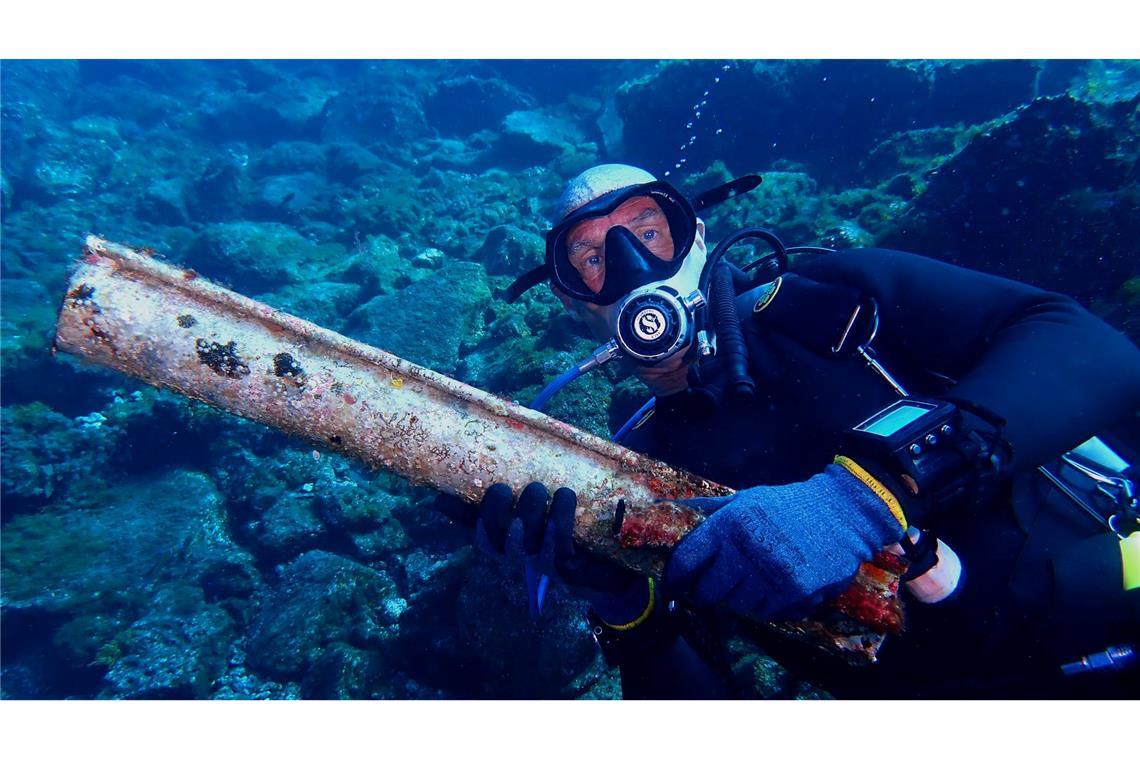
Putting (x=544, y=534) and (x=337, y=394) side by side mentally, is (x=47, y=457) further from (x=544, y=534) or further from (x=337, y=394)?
(x=544, y=534)

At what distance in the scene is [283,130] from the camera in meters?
23.1

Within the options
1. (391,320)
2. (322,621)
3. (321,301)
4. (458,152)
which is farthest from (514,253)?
(458,152)

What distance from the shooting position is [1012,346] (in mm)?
1934

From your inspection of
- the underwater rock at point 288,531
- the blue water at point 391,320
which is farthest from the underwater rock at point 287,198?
the underwater rock at point 288,531

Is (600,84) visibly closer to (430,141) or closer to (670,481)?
(430,141)

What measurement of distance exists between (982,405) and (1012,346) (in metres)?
0.38

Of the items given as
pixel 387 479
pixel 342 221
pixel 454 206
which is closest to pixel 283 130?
pixel 342 221

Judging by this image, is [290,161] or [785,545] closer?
[785,545]

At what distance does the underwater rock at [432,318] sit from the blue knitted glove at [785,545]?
6.76 meters

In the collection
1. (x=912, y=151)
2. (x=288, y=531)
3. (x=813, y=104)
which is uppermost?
(x=813, y=104)

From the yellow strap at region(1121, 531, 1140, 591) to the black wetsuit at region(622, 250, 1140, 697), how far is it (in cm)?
2

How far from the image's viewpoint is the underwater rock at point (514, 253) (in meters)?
9.73

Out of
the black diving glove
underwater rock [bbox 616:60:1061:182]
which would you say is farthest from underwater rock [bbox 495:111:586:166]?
the black diving glove

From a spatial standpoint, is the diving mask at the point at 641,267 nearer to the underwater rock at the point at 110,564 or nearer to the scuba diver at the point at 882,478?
the scuba diver at the point at 882,478
